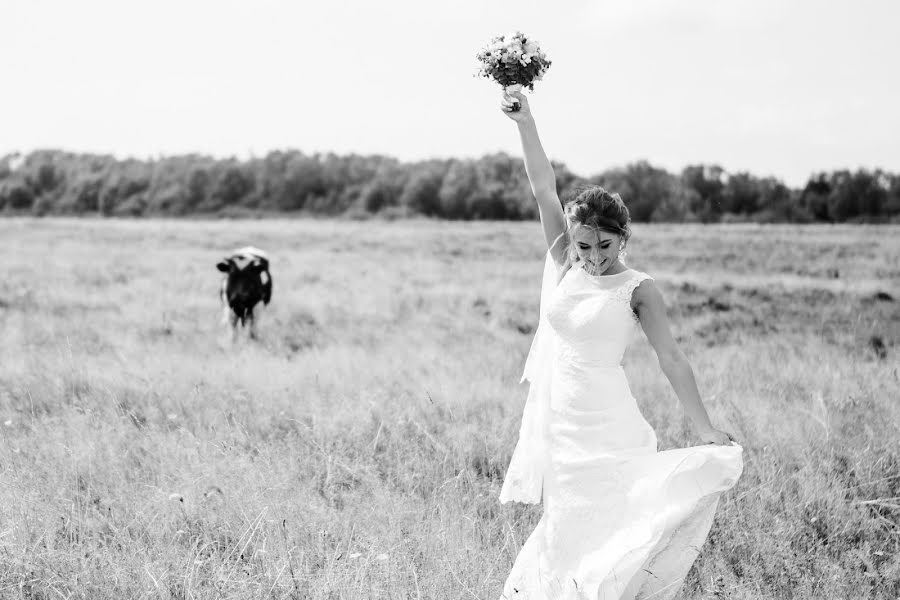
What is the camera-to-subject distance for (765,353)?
29.1 ft

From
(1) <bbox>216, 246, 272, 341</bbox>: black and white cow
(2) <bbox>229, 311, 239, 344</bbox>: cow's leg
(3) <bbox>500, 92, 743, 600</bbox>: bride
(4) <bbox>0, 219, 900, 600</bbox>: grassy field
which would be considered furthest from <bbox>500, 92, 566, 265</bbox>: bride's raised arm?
(1) <bbox>216, 246, 272, 341</bbox>: black and white cow

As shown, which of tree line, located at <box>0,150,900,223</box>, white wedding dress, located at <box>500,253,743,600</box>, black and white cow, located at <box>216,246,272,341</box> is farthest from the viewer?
tree line, located at <box>0,150,900,223</box>

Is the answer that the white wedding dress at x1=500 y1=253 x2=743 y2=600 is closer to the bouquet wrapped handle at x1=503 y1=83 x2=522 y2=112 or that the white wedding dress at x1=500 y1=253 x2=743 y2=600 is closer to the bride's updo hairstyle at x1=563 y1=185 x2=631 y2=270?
the bride's updo hairstyle at x1=563 y1=185 x2=631 y2=270

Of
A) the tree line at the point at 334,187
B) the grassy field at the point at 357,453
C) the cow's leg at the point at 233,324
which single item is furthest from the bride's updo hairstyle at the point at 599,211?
the tree line at the point at 334,187

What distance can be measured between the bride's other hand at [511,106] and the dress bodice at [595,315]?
0.83 meters

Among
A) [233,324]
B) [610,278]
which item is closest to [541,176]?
[610,278]

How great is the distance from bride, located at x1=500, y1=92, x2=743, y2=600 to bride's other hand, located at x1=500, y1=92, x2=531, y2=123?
23.9 inches

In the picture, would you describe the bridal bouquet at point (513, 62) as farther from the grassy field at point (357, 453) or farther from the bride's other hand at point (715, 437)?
the grassy field at point (357, 453)

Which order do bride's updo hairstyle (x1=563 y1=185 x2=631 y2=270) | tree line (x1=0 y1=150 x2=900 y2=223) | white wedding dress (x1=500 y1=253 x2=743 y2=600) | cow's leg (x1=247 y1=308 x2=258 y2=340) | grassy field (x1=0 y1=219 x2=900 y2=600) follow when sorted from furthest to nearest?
1. tree line (x1=0 y1=150 x2=900 y2=223)
2. cow's leg (x1=247 y1=308 x2=258 y2=340)
3. grassy field (x1=0 y1=219 x2=900 y2=600)
4. bride's updo hairstyle (x1=563 y1=185 x2=631 y2=270)
5. white wedding dress (x1=500 y1=253 x2=743 y2=600)

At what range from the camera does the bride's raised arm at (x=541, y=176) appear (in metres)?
3.60

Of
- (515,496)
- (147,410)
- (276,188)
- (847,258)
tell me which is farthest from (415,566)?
(276,188)

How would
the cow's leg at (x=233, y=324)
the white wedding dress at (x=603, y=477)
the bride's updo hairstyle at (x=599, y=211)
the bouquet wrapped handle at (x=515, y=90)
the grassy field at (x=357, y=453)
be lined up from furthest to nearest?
1. the cow's leg at (x=233, y=324)
2. the bouquet wrapped handle at (x=515, y=90)
3. the grassy field at (x=357, y=453)
4. the bride's updo hairstyle at (x=599, y=211)
5. the white wedding dress at (x=603, y=477)

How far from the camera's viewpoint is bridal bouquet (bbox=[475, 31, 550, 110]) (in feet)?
11.8

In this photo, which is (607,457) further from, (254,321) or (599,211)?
(254,321)
